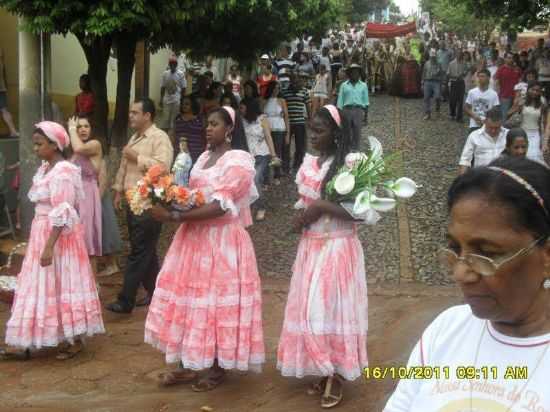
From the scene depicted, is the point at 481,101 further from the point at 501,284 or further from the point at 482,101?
the point at 501,284

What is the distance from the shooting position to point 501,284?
1.94 meters

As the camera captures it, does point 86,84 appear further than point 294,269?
Yes

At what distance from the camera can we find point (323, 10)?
11.1 metres

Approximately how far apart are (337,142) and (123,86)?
656 centimetres

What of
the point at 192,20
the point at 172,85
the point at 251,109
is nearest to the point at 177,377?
the point at 192,20

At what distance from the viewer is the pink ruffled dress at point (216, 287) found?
541 centimetres

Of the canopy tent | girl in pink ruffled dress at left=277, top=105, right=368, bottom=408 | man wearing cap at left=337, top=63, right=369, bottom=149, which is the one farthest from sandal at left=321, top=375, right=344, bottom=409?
the canopy tent

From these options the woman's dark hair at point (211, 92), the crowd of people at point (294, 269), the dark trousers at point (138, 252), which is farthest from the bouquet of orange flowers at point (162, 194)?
the woman's dark hair at point (211, 92)

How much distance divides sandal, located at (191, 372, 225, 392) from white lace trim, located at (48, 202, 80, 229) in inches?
59.4

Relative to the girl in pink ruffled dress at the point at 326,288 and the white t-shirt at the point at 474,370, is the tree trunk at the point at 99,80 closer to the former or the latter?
the girl in pink ruffled dress at the point at 326,288

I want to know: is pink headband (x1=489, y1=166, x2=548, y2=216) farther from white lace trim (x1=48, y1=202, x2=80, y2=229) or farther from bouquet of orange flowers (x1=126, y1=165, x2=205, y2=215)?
white lace trim (x1=48, y1=202, x2=80, y2=229)

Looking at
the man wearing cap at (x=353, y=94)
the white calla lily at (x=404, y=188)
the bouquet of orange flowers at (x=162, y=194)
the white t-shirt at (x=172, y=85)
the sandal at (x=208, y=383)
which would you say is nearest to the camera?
the white calla lily at (x=404, y=188)

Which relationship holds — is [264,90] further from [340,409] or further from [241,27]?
[340,409]

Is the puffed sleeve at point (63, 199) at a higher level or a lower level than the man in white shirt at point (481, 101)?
lower
